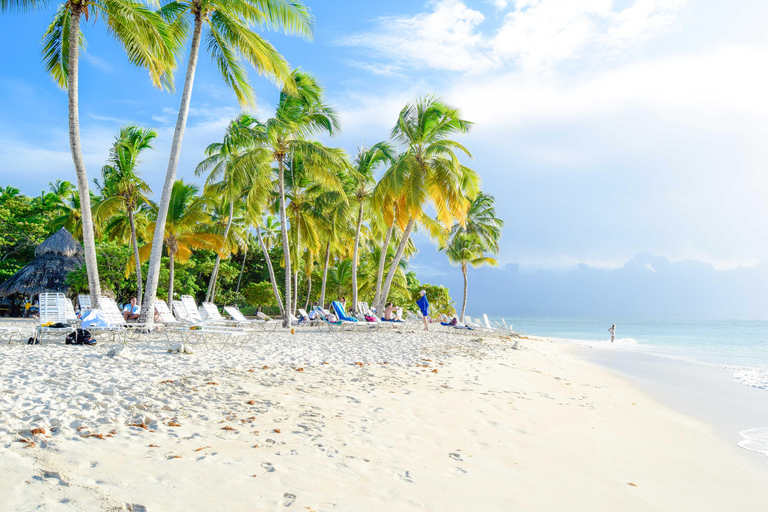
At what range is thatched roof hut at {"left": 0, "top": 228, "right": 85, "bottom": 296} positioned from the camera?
69.3 ft

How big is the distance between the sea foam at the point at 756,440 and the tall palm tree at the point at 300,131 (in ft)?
42.3

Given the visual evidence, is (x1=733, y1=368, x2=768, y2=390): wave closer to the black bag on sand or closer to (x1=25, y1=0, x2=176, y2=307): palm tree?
the black bag on sand

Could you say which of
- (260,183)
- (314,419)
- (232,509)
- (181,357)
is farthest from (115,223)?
(232,509)

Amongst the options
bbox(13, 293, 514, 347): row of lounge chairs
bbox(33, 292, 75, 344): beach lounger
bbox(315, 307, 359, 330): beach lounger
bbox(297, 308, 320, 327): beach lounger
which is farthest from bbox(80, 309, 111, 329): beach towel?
bbox(297, 308, 320, 327): beach lounger

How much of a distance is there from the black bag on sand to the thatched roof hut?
1517 centimetres

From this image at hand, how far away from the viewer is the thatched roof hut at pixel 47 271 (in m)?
21.1

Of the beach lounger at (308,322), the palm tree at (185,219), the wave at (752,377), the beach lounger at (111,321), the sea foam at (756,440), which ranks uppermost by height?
the palm tree at (185,219)

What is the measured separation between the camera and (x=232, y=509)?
97.8 inches

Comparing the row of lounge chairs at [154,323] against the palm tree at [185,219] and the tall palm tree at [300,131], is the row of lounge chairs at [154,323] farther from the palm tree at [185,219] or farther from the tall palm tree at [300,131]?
the palm tree at [185,219]

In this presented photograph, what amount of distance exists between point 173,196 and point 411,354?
1290 cm

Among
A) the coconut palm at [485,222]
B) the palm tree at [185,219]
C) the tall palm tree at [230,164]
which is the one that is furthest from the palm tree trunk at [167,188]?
the coconut palm at [485,222]

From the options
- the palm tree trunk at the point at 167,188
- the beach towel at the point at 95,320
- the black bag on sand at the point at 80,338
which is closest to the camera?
the beach towel at the point at 95,320

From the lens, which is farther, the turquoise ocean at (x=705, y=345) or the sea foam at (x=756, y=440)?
the turquoise ocean at (x=705, y=345)

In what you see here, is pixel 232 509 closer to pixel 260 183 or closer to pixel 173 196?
pixel 260 183
